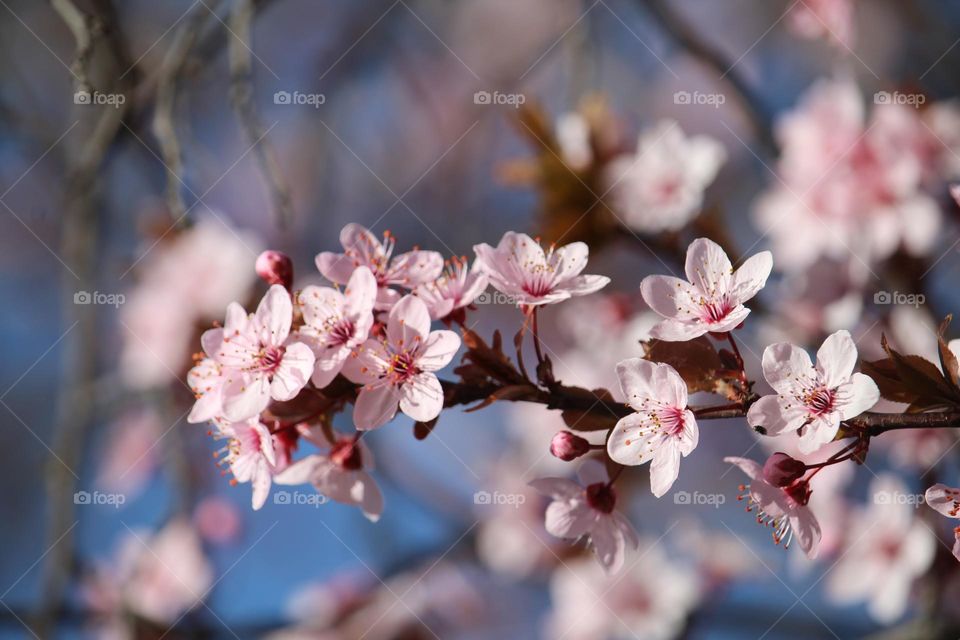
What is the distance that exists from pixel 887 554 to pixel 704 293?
3.54ft

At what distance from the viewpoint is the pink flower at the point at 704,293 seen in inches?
24.8

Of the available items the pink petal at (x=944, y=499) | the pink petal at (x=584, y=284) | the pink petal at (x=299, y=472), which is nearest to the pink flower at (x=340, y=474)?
the pink petal at (x=299, y=472)

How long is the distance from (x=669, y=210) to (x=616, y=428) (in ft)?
3.15

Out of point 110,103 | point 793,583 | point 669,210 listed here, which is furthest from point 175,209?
point 793,583

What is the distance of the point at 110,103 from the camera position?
1.52m

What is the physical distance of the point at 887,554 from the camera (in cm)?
150

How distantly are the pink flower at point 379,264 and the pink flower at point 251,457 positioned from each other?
0.14 meters

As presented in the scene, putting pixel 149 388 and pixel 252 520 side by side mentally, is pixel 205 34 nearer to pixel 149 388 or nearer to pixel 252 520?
pixel 149 388

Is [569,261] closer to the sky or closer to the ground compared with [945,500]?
closer to the sky

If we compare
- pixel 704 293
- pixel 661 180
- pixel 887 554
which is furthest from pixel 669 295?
pixel 887 554

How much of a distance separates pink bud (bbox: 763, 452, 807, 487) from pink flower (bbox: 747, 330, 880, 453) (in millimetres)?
29

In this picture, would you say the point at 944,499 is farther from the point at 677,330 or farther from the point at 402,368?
the point at 402,368

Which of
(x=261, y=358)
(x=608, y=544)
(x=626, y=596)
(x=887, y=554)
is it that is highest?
(x=261, y=358)

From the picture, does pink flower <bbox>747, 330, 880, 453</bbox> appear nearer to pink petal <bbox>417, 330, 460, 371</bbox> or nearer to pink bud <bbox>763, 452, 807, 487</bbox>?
pink bud <bbox>763, 452, 807, 487</bbox>
